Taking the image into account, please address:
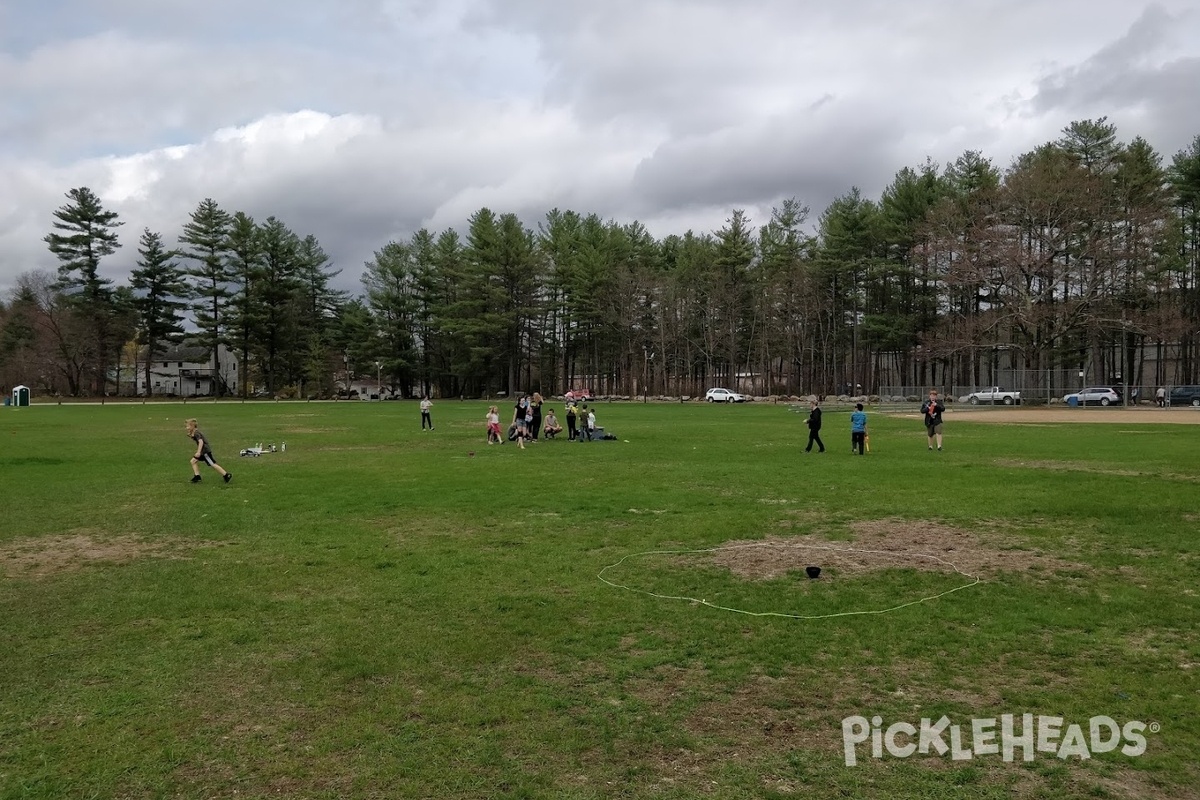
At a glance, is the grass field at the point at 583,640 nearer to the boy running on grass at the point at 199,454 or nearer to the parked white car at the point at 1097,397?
the boy running on grass at the point at 199,454

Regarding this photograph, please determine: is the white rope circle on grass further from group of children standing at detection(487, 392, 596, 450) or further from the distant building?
the distant building

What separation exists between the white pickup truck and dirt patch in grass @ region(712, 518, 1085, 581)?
52173 millimetres

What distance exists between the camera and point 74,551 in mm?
9586

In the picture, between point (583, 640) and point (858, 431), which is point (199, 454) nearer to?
point (583, 640)

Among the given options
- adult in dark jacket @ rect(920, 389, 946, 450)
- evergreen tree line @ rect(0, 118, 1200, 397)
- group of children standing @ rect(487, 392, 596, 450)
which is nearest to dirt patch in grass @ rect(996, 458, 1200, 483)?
adult in dark jacket @ rect(920, 389, 946, 450)

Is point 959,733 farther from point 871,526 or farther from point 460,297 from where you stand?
point 460,297

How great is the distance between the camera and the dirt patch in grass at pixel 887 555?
8.34m

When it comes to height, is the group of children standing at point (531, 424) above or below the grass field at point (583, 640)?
above

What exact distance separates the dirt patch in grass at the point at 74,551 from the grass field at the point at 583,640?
7cm

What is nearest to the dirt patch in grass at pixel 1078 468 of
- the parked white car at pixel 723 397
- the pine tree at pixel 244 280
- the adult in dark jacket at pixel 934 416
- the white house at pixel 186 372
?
the adult in dark jacket at pixel 934 416

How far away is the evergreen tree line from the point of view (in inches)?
2379

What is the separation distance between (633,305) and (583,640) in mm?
76426

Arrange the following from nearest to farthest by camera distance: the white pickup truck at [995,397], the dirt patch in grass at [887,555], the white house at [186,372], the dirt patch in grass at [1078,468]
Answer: the dirt patch in grass at [887,555]
the dirt patch in grass at [1078,468]
the white pickup truck at [995,397]
the white house at [186,372]

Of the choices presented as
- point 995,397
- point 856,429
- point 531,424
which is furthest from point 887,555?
point 995,397
